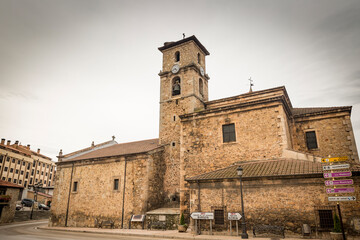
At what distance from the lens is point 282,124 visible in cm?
1631

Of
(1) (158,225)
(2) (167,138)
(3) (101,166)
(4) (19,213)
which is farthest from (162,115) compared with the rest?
(4) (19,213)

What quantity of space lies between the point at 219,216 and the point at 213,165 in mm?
4121

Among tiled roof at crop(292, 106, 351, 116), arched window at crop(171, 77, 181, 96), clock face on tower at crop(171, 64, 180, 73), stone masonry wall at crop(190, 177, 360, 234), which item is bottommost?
stone masonry wall at crop(190, 177, 360, 234)

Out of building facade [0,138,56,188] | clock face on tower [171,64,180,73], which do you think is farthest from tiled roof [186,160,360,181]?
building facade [0,138,56,188]

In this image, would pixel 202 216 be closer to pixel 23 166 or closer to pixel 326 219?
pixel 326 219

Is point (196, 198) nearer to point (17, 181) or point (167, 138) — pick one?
point (167, 138)

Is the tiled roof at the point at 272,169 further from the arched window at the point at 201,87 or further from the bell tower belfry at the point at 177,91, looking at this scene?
the arched window at the point at 201,87

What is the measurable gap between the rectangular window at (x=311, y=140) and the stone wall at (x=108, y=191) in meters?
12.7

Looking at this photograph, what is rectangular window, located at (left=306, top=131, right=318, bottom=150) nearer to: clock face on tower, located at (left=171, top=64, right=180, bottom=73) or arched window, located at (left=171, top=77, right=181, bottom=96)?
arched window, located at (left=171, top=77, right=181, bottom=96)

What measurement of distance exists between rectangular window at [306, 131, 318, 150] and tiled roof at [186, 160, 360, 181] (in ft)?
17.5

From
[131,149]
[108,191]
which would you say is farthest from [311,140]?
[108,191]

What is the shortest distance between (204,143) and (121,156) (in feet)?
28.2

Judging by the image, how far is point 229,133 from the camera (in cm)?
1827

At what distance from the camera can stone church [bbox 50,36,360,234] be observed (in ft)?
43.8
